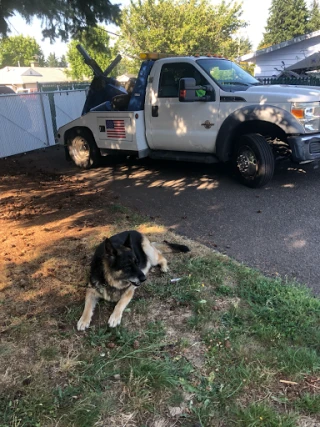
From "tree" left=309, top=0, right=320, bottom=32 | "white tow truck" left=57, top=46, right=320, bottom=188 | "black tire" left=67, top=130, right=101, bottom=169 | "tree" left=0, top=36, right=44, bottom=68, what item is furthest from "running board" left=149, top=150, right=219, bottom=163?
"tree" left=0, top=36, right=44, bottom=68

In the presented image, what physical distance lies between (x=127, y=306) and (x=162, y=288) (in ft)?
1.41

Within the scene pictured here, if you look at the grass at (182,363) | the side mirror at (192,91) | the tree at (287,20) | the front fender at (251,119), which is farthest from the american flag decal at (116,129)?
the tree at (287,20)

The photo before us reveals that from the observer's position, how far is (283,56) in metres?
21.6

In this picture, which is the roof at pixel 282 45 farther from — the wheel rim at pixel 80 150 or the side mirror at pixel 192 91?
the side mirror at pixel 192 91

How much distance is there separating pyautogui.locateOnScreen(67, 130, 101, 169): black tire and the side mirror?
2850mm

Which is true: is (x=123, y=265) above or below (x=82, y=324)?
above

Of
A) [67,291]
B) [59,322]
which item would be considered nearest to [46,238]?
[67,291]

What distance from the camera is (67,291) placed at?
3.65m

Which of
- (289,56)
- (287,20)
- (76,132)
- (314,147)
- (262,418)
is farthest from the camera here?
(287,20)

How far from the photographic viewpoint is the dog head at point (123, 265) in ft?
10.2

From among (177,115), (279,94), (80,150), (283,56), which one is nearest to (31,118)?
(80,150)

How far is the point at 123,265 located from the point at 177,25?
119 ft

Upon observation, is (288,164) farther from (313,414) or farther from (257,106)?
(313,414)

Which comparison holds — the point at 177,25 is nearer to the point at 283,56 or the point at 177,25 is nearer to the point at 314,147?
the point at 283,56
